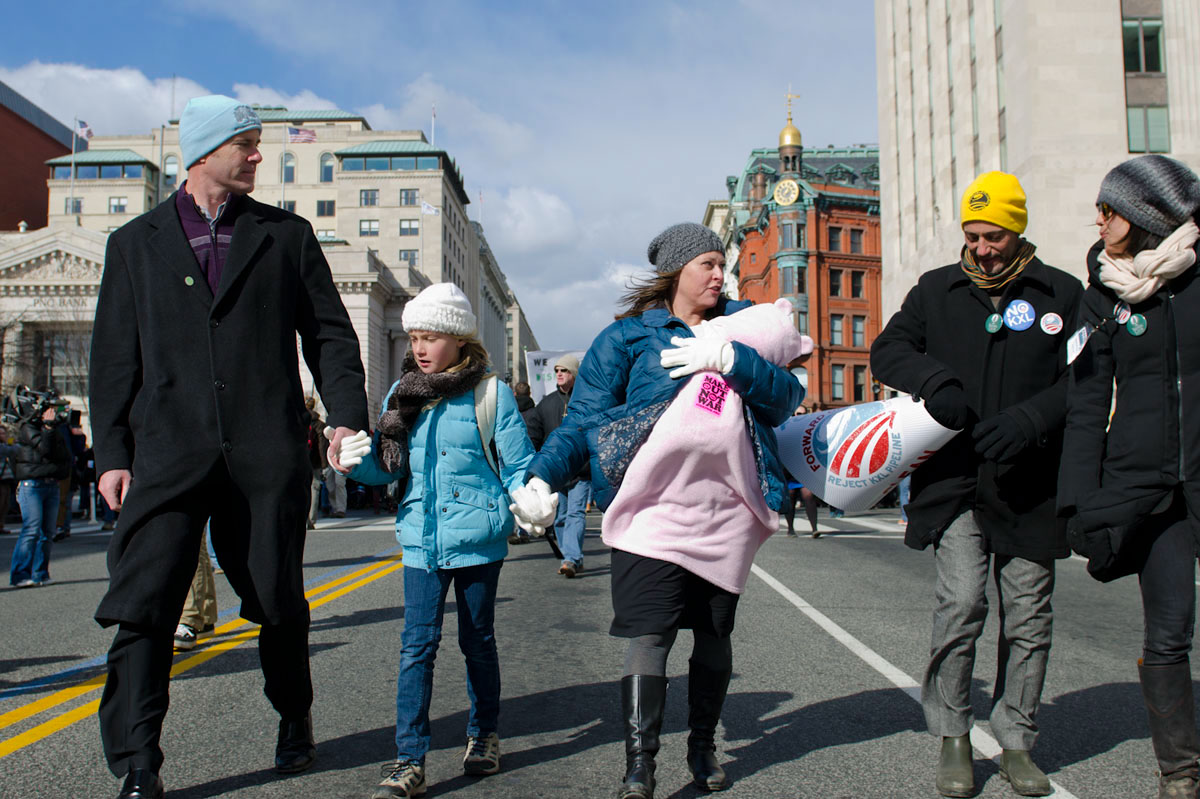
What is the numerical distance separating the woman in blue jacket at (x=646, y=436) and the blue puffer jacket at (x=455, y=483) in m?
0.27

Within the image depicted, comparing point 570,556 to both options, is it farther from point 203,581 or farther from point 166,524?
point 166,524

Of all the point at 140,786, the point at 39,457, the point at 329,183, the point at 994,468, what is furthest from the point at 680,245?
the point at 329,183

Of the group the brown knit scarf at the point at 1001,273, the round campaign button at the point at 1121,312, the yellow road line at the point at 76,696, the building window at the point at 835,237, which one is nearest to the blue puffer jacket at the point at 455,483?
the brown knit scarf at the point at 1001,273

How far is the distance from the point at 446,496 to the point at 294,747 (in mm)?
1065

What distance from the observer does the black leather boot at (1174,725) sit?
126 inches

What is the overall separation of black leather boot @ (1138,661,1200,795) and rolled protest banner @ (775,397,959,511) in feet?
3.36

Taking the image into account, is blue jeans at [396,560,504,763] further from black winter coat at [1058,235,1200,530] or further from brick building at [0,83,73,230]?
brick building at [0,83,73,230]

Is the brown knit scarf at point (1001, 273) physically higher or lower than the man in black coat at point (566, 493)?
higher

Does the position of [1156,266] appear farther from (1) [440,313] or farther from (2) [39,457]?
(2) [39,457]

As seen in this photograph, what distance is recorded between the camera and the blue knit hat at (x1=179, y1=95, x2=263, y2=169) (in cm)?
358

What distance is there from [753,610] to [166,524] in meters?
5.33

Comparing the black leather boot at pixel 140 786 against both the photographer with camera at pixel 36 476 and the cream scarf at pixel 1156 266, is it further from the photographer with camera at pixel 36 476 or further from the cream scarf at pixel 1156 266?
the photographer with camera at pixel 36 476

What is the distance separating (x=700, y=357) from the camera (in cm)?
332

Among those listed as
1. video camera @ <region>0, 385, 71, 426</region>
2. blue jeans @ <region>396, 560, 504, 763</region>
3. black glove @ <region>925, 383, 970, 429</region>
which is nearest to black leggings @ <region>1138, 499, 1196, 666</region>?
black glove @ <region>925, 383, 970, 429</region>
